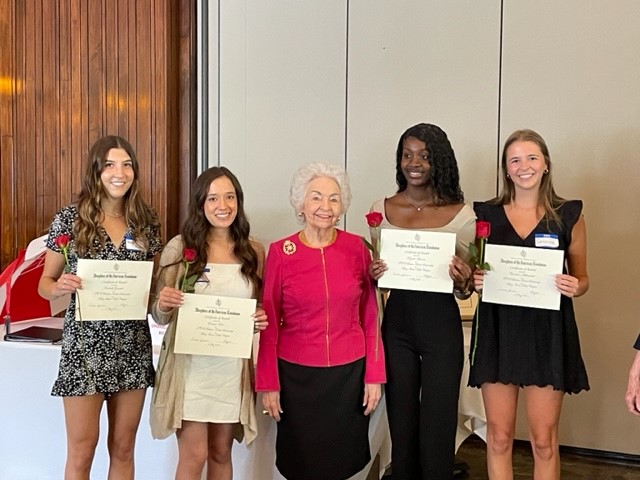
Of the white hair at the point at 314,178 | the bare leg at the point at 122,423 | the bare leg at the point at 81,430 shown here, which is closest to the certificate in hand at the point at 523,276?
the white hair at the point at 314,178

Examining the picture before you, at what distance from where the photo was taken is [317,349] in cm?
213

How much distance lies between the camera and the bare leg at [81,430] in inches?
80.4

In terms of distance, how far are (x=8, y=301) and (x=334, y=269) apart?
1716 mm

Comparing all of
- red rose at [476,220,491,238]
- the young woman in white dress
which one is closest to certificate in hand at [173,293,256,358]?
the young woman in white dress

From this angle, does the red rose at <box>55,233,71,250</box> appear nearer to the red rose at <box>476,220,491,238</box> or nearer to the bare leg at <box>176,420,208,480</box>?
the bare leg at <box>176,420,208,480</box>

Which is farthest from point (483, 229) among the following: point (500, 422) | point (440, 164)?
point (500, 422)

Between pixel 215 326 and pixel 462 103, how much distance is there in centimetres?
236

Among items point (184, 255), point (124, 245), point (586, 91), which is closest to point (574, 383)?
point (184, 255)

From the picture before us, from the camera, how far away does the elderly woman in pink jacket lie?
2.13 meters

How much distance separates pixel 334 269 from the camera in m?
2.15

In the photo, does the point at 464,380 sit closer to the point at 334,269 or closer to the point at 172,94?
the point at 334,269

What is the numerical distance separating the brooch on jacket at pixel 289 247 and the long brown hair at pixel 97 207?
18.4 inches

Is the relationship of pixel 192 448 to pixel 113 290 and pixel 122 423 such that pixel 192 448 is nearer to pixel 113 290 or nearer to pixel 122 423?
pixel 122 423

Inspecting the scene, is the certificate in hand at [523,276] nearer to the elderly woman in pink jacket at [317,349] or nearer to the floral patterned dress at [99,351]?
the elderly woman in pink jacket at [317,349]
